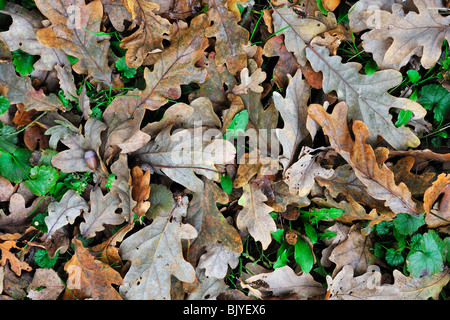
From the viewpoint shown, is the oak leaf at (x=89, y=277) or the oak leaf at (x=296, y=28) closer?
the oak leaf at (x=89, y=277)

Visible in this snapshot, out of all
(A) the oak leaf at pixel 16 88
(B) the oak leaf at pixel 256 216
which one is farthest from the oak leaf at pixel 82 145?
(B) the oak leaf at pixel 256 216

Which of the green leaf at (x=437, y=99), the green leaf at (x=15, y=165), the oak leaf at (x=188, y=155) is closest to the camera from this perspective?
the oak leaf at (x=188, y=155)

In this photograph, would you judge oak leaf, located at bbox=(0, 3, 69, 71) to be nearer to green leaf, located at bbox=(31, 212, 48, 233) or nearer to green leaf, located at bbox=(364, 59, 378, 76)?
green leaf, located at bbox=(31, 212, 48, 233)

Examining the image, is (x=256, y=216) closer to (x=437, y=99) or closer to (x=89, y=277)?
(x=89, y=277)

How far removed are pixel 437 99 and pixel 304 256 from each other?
1175mm

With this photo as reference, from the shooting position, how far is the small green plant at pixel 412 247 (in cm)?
202

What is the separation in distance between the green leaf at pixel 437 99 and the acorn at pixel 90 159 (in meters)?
1.86

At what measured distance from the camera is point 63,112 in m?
2.05

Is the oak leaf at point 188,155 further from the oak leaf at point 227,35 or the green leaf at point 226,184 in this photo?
the oak leaf at point 227,35

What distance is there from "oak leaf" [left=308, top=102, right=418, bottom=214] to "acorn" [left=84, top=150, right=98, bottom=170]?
1174 millimetres

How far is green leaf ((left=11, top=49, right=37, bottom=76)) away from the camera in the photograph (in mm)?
1971

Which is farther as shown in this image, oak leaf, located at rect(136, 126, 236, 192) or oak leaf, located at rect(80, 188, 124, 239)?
oak leaf, located at rect(80, 188, 124, 239)

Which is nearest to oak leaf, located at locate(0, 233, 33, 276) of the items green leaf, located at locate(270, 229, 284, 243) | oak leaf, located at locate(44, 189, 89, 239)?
oak leaf, located at locate(44, 189, 89, 239)
